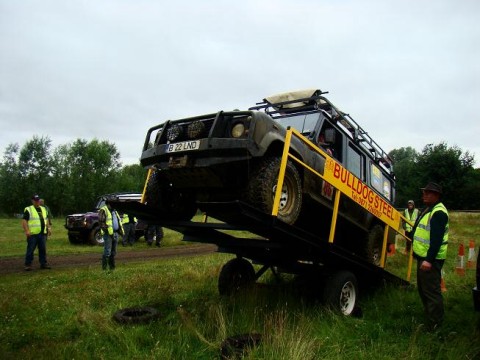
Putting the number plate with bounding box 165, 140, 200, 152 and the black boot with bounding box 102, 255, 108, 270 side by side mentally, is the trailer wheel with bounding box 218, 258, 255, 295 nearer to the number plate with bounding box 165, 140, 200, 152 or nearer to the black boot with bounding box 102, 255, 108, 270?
the number plate with bounding box 165, 140, 200, 152

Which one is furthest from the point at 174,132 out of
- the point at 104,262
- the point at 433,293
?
the point at 104,262

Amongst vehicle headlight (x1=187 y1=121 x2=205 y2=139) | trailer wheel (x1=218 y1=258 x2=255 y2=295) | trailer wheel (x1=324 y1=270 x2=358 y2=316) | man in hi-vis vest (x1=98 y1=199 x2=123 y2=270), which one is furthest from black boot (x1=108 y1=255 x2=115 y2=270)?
vehicle headlight (x1=187 y1=121 x2=205 y2=139)

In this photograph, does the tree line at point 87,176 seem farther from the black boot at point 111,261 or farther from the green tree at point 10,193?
the black boot at point 111,261

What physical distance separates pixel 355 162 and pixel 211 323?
11.5ft

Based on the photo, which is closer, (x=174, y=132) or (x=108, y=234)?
(x=174, y=132)

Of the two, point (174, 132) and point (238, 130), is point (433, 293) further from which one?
point (174, 132)

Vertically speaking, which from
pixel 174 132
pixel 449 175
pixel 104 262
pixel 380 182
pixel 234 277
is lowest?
pixel 104 262

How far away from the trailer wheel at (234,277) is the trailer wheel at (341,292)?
4.99 feet

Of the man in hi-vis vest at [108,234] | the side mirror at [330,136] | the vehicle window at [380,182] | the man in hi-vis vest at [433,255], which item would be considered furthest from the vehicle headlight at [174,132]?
the man in hi-vis vest at [108,234]

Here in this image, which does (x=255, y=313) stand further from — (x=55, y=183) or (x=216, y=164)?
(x=55, y=183)

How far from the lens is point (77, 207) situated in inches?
2110

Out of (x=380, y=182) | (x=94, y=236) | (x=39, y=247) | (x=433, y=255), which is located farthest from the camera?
(x=94, y=236)

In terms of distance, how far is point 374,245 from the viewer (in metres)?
6.71

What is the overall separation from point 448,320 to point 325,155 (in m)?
2.62
